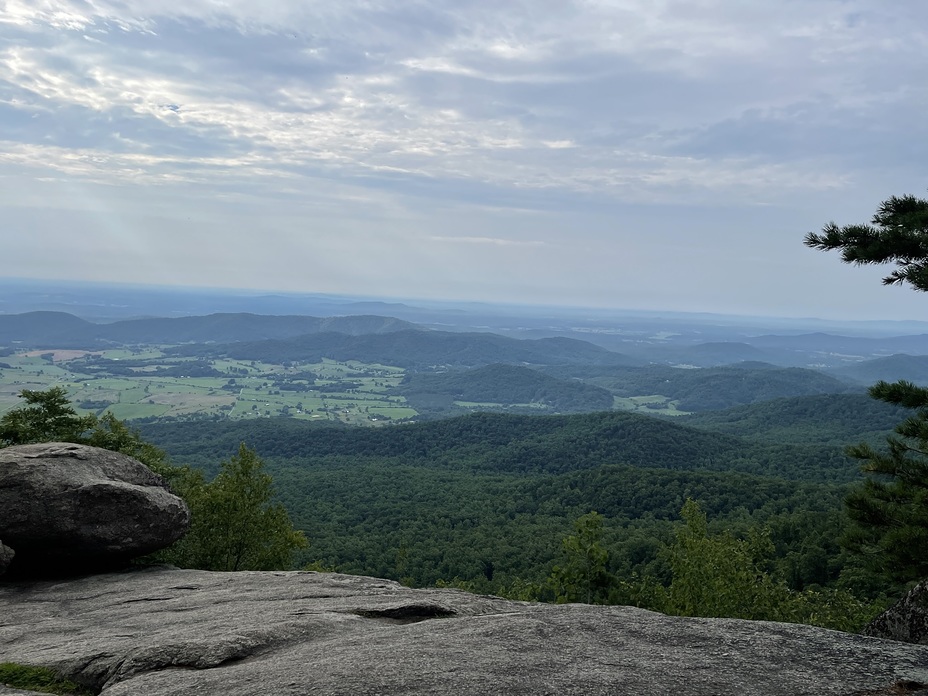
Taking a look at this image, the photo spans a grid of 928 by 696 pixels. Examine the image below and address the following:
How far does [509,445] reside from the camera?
6585 inches

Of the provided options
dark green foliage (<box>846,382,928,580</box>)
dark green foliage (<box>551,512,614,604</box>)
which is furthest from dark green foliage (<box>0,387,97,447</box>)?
dark green foliage (<box>846,382,928,580</box>)

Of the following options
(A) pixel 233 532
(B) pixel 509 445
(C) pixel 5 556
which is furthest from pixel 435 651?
(B) pixel 509 445

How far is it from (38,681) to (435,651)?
7787mm

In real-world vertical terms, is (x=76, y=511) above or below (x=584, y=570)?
above

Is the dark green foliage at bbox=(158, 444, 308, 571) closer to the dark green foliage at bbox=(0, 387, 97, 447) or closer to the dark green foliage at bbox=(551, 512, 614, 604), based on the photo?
the dark green foliage at bbox=(0, 387, 97, 447)

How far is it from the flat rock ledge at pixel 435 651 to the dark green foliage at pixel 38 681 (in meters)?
0.21

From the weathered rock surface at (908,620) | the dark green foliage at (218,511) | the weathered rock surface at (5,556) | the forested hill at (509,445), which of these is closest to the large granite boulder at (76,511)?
the weathered rock surface at (5,556)

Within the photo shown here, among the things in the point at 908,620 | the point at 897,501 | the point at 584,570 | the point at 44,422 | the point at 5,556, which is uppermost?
the point at 897,501

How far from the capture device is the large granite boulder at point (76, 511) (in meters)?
19.8

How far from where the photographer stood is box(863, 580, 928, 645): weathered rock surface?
11.8 m

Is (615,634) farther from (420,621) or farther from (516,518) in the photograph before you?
(516,518)

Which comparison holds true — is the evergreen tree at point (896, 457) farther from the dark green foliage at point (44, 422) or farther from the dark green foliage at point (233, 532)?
the dark green foliage at point (44, 422)

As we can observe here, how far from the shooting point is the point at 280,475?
128 meters

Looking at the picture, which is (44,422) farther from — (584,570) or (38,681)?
(584,570)
